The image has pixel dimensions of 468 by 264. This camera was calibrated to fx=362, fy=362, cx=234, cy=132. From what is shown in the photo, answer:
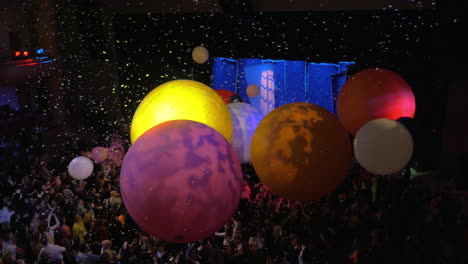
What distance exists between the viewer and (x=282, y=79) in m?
9.73

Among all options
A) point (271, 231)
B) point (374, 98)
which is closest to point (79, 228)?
point (271, 231)

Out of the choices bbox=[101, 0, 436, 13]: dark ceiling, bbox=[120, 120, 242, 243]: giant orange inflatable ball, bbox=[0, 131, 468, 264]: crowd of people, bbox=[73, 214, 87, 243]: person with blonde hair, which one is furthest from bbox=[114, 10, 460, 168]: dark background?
bbox=[73, 214, 87, 243]: person with blonde hair

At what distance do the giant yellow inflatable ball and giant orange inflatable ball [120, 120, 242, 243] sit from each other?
510mm

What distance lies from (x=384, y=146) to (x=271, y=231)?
1402 millimetres

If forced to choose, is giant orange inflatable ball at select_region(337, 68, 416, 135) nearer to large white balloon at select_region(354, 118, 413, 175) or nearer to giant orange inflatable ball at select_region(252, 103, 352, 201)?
large white balloon at select_region(354, 118, 413, 175)

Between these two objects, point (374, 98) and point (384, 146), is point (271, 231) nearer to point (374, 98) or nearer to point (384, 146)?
point (384, 146)

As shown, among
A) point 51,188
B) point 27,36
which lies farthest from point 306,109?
point 27,36

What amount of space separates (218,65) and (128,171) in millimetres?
8488

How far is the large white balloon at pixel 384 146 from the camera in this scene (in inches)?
123

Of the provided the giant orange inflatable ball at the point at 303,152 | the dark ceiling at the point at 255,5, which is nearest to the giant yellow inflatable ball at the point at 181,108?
the giant orange inflatable ball at the point at 303,152

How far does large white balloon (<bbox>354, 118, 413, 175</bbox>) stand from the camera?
3.12 meters

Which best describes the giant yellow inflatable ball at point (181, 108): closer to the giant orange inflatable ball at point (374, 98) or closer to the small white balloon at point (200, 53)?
the giant orange inflatable ball at point (374, 98)

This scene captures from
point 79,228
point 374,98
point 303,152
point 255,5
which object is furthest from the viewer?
Result: point 255,5

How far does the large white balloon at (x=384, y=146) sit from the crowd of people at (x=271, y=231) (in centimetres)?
70
